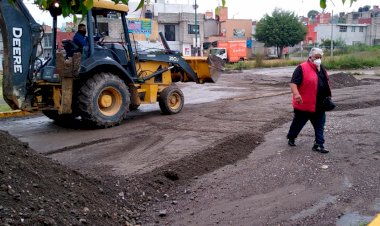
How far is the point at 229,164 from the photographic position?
6859mm

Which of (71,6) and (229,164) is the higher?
(71,6)

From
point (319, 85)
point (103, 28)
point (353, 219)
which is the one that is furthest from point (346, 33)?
point (353, 219)

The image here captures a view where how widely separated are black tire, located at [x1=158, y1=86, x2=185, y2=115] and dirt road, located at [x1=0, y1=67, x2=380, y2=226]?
1.03 ft

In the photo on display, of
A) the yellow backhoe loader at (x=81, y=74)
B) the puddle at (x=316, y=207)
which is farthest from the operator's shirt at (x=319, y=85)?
the yellow backhoe loader at (x=81, y=74)

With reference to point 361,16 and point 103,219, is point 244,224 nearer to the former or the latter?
point 103,219

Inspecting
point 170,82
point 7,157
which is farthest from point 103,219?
point 170,82

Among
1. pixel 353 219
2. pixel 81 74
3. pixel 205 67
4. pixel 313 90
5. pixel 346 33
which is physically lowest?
pixel 353 219

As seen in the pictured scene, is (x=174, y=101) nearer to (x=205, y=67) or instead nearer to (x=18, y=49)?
(x=205, y=67)

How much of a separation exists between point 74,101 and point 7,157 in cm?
527

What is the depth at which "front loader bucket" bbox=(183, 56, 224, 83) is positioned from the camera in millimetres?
13195

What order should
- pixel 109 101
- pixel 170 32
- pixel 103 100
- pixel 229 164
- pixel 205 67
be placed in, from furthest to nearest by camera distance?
pixel 170 32 → pixel 205 67 → pixel 109 101 → pixel 103 100 → pixel 229 164

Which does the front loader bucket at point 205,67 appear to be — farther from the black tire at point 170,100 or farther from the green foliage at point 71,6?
the green foliage at point 71,6

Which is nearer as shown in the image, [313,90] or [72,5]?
[72,5]

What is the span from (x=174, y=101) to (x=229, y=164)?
18.0 ft
